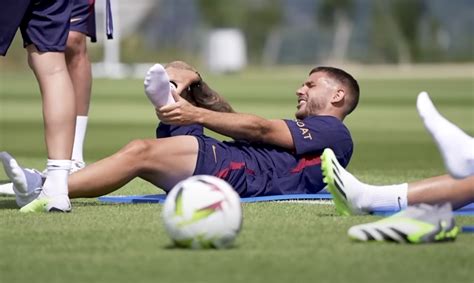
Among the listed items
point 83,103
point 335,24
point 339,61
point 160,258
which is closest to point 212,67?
point 339,61

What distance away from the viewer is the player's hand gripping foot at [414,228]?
564cm

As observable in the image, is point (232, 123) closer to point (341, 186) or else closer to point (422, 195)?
point (341, 186)

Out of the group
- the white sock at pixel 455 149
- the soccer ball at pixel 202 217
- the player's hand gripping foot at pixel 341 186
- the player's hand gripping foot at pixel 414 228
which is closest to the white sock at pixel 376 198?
the player's hand gripping foot at pixel 341 186

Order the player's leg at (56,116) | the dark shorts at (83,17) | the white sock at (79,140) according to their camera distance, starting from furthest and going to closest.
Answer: the white sock at (79,140) → the dark shorts at (83,17) → the player's leg at (56,116)

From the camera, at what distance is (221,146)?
299 inches

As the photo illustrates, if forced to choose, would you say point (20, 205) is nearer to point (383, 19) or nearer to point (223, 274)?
point (223, 274)

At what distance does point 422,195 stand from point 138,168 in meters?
1.54

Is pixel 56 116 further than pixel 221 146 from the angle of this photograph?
No

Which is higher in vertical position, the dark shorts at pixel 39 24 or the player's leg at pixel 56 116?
the dark shorts at pixel 39 24

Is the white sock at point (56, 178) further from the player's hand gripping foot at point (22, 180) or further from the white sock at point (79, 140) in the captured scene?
the white sock at point (79, 140)

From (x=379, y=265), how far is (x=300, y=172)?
2698 millimetres

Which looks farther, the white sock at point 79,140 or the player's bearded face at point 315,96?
the white sock at point 79,140

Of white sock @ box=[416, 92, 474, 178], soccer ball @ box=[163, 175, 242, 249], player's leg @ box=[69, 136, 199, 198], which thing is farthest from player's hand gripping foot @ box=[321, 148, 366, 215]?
soccer ball @ box=[163, 175, 242, 249]

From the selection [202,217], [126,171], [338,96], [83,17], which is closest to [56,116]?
[126,171]
